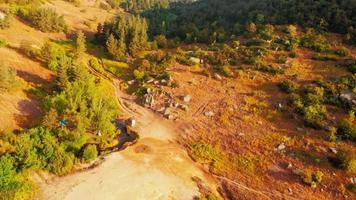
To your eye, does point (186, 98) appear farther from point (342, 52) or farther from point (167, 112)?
point (342, 52)

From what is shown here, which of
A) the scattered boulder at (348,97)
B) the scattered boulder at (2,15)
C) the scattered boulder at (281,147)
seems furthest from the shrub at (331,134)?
the scattered boulder at (2,15)

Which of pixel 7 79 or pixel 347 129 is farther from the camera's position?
pixel 7 79

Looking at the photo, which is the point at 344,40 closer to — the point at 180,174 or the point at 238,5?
the point at 238,5

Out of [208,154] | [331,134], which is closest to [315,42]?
[331,134]

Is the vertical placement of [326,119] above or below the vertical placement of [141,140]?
above

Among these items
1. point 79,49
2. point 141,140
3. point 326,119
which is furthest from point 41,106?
point 326,119
